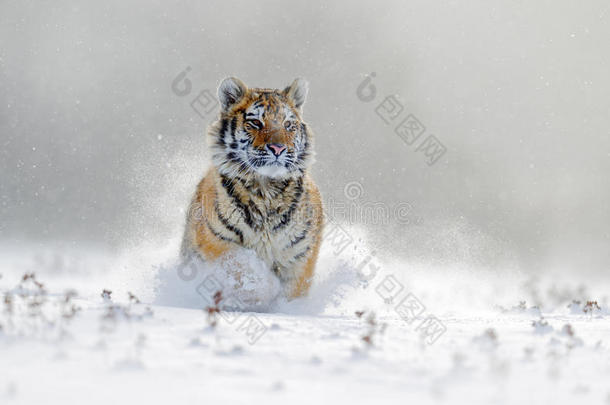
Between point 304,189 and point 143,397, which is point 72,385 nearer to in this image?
point 143,397

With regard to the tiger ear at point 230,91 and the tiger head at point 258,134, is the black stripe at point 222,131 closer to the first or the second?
the tiger head at point 258,134

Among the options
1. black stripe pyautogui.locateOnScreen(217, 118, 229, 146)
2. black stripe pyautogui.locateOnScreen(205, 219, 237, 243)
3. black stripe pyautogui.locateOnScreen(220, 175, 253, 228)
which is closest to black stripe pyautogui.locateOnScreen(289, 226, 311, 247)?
black stripe pyautogui.locateOnScreen(220, 175, 253, 228)

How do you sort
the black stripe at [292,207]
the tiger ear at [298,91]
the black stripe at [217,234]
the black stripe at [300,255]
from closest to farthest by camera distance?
the black stripe at [217,234] < the black stripe at [292,207] < the black stripe at [300,255] < the tiger ear at [298,91]

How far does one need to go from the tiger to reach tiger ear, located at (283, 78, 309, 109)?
244 mm

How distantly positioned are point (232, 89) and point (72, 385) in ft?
14.3

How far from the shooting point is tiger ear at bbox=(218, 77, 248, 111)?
6.11 meters

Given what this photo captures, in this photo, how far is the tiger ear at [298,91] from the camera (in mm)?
6459

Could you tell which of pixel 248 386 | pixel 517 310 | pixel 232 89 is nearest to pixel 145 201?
pixel 232 89

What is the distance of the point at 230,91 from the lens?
20.2 ft

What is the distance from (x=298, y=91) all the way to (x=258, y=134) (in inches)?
42.3

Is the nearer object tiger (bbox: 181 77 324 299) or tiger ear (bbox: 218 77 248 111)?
tiger (bbox: 181 77 324 299)

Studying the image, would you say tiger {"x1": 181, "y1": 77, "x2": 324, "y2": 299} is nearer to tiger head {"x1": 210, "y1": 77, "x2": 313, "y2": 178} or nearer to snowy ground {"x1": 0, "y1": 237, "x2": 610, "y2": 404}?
tiger head {"x1": 210, "y1": 77, "x2": 313, "y2": 178}

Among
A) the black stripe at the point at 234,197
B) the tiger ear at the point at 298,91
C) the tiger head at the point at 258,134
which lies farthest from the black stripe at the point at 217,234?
the tiger ear at the point at 298,91

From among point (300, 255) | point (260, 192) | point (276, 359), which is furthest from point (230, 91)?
point (276, 359)
